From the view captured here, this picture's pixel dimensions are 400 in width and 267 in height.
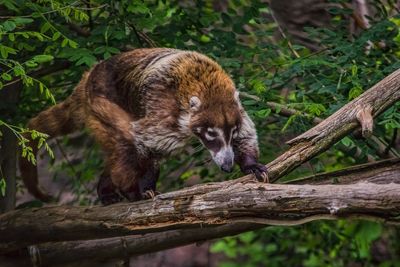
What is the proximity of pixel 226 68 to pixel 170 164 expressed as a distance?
1.40m

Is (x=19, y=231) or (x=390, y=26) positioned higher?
(x=390, y=26)

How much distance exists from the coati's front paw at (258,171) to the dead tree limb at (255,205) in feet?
0.17

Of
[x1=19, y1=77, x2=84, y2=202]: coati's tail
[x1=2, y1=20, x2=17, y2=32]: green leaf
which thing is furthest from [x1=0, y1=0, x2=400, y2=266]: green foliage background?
[x1=19, y1=77, x2=84, y2=202]: coati's tail

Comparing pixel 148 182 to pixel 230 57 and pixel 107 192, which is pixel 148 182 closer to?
pixel 107 192

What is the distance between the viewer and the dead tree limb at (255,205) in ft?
10.9

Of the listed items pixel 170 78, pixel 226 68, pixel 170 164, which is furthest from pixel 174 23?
pixel 170 164

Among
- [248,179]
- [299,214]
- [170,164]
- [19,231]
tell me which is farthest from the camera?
[170,164]

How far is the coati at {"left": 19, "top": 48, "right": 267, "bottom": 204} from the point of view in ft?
14.9

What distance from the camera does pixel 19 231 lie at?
15.1 ft

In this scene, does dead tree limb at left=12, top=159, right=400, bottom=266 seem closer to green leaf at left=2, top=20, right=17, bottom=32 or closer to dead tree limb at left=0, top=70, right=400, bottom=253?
dead tree limb at left=0, top=70, right=400, bottom=253

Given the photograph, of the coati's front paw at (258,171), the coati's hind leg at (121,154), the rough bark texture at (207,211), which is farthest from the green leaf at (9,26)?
the coati's front paw at (258,171)

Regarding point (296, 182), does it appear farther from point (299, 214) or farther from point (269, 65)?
point (269, 65)

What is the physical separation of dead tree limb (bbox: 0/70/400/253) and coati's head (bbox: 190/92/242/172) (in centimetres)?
49

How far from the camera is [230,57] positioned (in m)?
5.36
